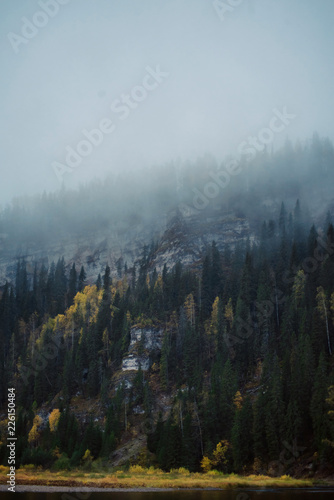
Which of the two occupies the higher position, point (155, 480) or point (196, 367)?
point (196, 367)

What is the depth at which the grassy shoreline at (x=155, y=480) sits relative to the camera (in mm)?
53344

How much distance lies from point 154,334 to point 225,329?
22138 millimetres

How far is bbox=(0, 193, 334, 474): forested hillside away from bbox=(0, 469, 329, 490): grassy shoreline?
4137mm

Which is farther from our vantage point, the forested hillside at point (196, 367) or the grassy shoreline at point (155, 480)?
the forested hillside at point (196, 367)

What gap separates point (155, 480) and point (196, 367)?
37.7 metres

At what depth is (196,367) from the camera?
96375 millimetres

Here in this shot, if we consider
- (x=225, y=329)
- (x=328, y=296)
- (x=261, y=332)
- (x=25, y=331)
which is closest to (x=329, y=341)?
(x=328, y=296)

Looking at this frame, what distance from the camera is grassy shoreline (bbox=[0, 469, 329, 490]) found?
175 ft

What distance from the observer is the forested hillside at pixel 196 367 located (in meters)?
66.8

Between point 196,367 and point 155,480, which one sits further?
point 196,367

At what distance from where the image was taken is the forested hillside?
219ft

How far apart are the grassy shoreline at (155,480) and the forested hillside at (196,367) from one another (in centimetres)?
414

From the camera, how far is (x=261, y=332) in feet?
324

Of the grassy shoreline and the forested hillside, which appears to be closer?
the grassy shoreline
